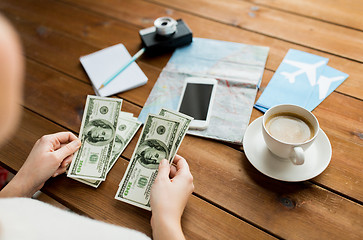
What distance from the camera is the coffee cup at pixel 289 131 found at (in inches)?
29.1

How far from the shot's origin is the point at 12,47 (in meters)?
0.44

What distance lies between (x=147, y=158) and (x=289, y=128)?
39 cm

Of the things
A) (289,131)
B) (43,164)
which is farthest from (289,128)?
(43,164)

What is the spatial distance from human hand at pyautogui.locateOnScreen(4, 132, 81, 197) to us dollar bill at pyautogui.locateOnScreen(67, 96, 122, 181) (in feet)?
0.09

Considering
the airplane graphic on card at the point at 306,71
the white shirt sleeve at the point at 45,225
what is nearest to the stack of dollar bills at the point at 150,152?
the white shirt sleeve at the point at 45,225

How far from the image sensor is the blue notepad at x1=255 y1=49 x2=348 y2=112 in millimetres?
967

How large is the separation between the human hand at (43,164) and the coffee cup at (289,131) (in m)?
0.54

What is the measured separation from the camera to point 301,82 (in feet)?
3.32

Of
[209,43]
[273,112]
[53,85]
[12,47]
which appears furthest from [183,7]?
[12,47]

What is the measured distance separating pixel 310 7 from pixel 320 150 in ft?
2.33

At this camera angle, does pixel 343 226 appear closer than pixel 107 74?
Yes

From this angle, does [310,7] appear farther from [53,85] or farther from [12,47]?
[12,47]

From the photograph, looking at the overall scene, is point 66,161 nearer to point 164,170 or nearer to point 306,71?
point 164,170

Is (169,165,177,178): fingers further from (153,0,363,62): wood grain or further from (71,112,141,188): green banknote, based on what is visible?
(153,0,363,62): wood grain
